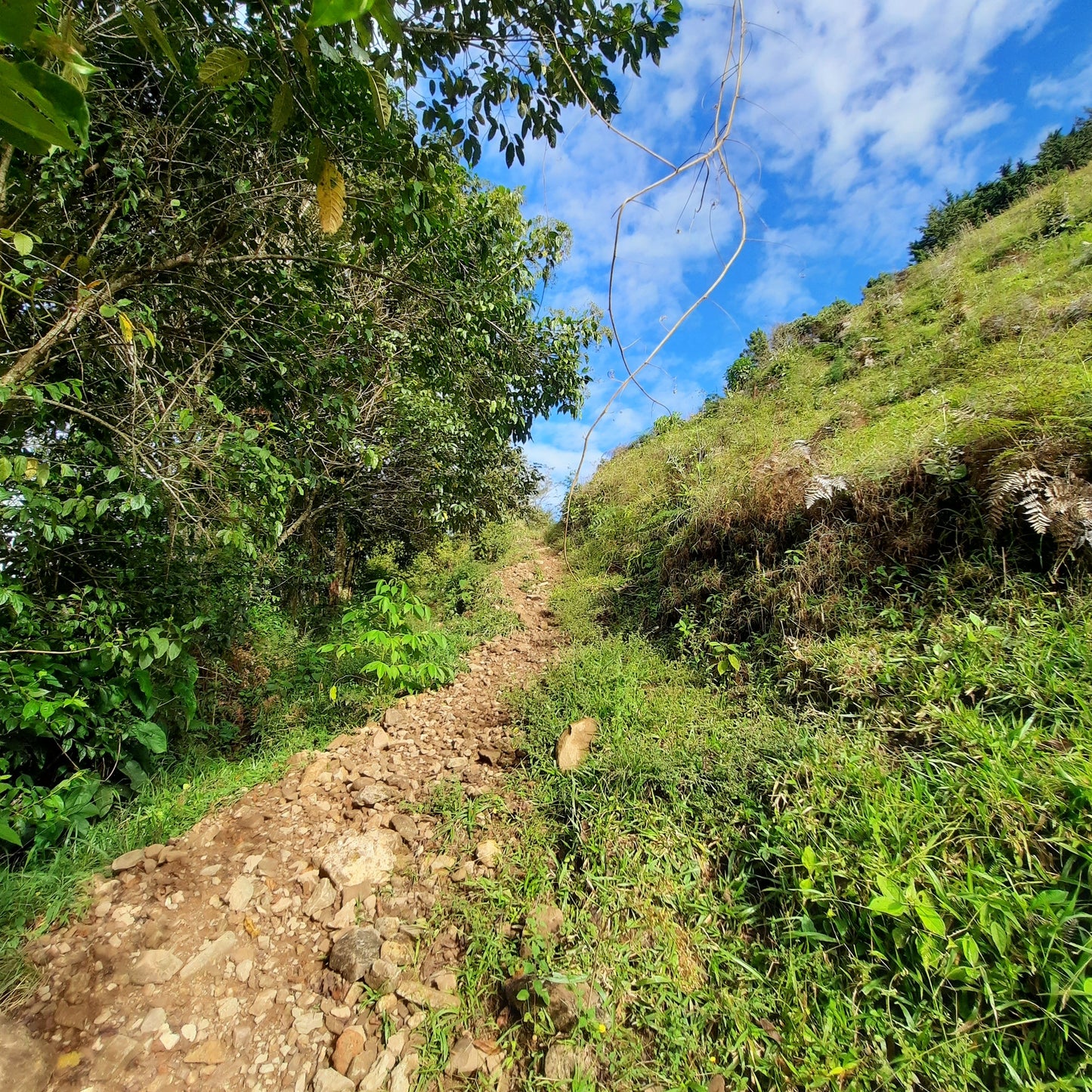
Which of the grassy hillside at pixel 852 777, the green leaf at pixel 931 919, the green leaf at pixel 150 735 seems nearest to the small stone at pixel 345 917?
the grassy hillside at pixel 852 777

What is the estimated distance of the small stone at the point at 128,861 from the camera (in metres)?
2.36

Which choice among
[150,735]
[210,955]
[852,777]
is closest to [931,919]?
[852,777]

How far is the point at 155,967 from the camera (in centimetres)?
196

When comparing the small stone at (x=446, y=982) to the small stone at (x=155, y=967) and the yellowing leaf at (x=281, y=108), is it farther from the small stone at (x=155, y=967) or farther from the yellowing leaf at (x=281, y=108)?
the yellowing leaf at (x=281, y=108)

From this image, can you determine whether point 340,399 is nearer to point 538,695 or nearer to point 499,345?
point 499,345

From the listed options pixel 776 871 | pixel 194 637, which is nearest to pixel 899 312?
pixel 776 871

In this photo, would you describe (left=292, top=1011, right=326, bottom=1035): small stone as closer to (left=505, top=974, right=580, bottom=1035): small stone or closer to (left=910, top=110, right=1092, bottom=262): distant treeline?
(left=505, top=974, right=580, bottom=1035): small stone

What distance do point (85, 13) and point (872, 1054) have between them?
16.3 feet

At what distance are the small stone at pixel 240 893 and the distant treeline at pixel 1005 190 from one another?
18.6 meters

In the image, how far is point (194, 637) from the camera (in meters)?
3.38

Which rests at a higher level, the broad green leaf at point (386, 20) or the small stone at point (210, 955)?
the broad green leaf at point (386, 20)

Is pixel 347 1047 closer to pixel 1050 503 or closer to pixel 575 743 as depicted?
pixel 575 743

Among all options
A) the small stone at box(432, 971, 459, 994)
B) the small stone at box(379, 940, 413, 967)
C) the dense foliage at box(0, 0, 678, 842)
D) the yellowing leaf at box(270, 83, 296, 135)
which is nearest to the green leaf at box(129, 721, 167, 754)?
the dense foliage at box(0, 0, 678, 842)

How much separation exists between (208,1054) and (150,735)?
1775mm
